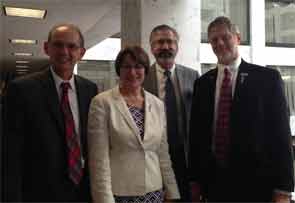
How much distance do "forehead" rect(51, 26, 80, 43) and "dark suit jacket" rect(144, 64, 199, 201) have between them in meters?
0.75

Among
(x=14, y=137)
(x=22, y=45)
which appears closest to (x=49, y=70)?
(x=14, y=137)

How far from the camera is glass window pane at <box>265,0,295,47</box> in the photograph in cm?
550

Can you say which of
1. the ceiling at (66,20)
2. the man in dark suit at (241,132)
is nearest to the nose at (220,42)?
the man in dark suit at (241,132)

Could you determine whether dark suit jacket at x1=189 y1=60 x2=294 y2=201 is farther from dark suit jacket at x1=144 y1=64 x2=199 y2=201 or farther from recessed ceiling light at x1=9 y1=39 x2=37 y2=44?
recessed ceiling light at x1=9 y1=39 x2=37 y2=44

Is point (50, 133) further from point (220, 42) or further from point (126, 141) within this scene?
point (220, 42)

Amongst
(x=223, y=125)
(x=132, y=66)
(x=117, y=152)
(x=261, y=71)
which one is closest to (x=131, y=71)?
(x=132, y=66)

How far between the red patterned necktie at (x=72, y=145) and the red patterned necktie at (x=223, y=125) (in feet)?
2.80

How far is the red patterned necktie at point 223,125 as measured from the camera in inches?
88.4

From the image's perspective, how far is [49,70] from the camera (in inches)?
80.5

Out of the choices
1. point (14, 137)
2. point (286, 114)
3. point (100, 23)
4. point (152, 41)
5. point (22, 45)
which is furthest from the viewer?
point (22, 45)

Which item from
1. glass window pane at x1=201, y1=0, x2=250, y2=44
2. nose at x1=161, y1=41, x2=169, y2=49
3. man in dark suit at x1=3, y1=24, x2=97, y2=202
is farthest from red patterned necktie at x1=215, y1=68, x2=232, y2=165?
glass window pane at x1=201, y1=0, x2=250, y2=44

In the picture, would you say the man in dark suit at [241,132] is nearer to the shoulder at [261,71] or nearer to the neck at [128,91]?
the shoulder at [261,71]

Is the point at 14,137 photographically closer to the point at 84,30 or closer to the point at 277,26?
the point at 84,30

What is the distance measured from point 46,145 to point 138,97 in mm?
602
